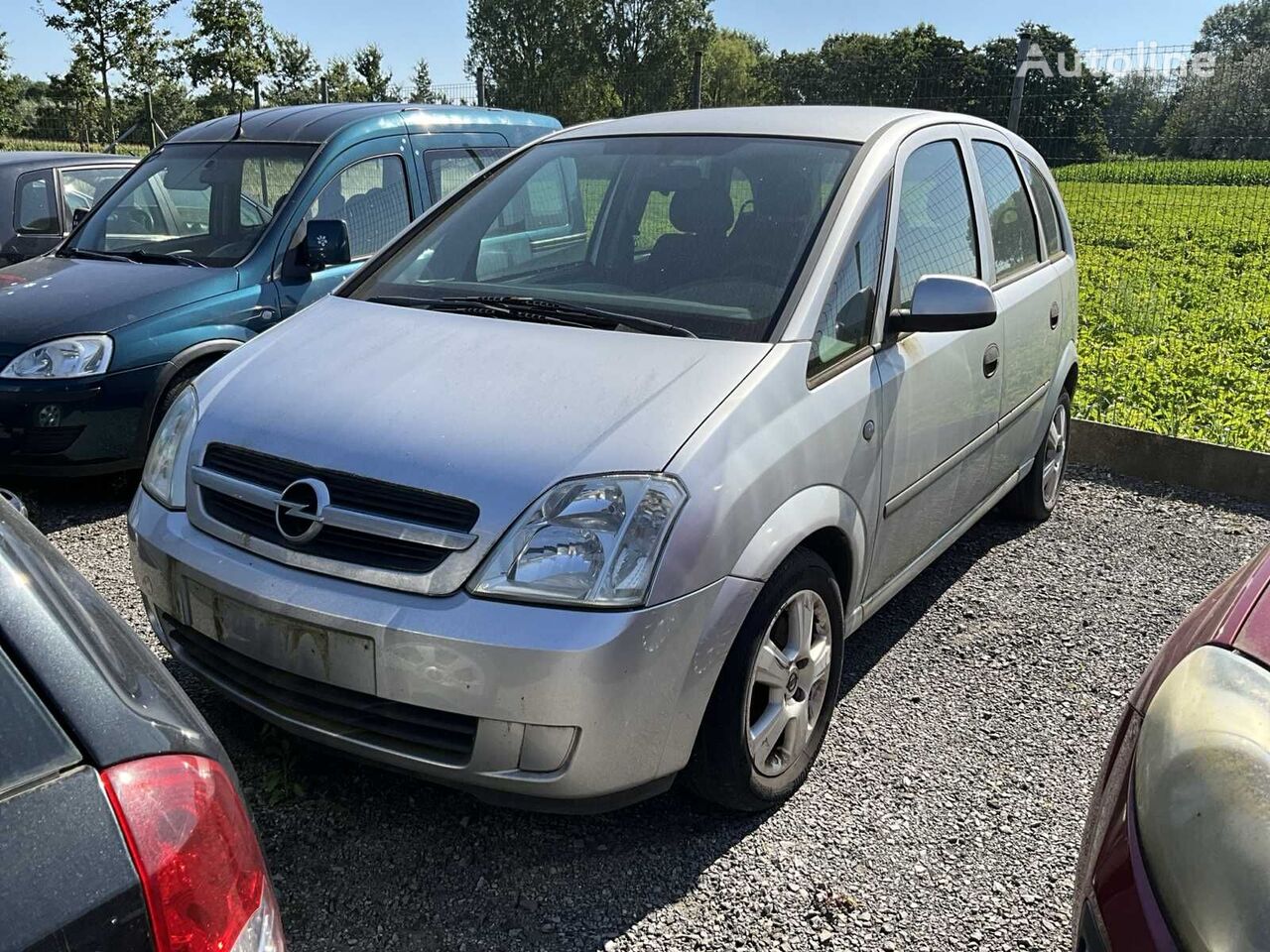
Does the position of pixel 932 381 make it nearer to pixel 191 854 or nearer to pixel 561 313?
pixel 561 313

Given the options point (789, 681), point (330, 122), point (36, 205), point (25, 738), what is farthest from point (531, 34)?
point (25, 738)

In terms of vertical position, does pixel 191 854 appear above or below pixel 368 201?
below

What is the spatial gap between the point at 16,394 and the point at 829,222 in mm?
3654

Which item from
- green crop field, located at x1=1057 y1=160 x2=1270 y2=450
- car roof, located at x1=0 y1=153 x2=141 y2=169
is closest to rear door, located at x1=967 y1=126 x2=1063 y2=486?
green crop field, located at x1=1057 y1=160 x2=1270 y2=450

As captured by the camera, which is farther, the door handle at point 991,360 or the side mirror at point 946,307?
the door handle at point 991,360

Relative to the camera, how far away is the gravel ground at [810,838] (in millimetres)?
2443

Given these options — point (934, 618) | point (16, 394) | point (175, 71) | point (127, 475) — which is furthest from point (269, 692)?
point (175, 71)

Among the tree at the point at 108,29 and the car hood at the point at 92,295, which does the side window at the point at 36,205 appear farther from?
the tree at the point at 108,29

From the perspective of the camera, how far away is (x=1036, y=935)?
2.47 meters

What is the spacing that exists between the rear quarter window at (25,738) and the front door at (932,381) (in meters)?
2.41

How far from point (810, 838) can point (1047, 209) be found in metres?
3.25

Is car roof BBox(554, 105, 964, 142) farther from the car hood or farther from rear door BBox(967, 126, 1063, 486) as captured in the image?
the car hood

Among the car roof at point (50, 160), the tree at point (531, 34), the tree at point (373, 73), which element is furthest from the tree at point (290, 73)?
the tree at point (531, 34)

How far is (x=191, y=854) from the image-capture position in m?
1.14
